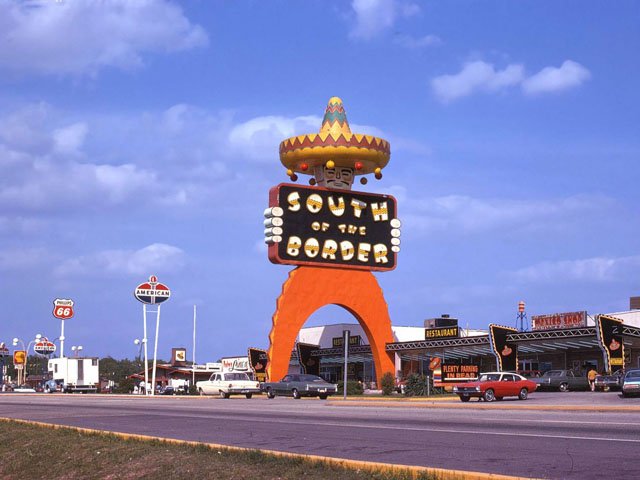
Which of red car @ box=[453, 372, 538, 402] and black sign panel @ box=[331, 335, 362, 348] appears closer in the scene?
red car @ box=[453, 372, 538, 402]

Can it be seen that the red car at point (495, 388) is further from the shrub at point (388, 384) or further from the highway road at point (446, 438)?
the shrub at point (388, 384)

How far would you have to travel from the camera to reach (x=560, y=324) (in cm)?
6681

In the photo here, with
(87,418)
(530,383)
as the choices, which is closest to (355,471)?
(87,418)

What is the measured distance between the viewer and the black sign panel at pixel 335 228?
59.1 m

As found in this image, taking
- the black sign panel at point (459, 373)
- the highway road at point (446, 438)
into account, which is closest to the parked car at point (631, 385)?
the highway road at point (446, 438)

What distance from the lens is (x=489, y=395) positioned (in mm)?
39125

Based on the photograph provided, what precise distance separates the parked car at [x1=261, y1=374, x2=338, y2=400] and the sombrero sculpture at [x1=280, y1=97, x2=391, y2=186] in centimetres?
1603

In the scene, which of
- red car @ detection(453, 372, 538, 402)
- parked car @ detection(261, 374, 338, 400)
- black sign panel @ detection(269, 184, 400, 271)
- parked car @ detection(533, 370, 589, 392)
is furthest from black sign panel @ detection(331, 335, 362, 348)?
red car @ detection(453, 372, 538, 402)

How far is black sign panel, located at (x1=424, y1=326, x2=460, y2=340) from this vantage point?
227 feet

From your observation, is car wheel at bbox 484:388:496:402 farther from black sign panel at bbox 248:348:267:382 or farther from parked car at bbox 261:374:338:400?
black sign panel at bbox 248:348:267:382

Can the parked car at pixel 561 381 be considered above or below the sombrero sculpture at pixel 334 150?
below

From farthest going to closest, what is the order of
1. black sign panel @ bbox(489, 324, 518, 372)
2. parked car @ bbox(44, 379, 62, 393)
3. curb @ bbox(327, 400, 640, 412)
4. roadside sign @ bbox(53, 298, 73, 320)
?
roadside sign @ bbox(53, 298, 73, 320) < parked car @ bbox(44, 379, 62, 393) < black sign panel @ bbox(489, 324, 518, 372) < curb @ bbox(327, 400, 640, 412)

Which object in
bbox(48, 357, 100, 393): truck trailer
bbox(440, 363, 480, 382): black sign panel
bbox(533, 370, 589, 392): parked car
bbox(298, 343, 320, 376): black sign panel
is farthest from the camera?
bbox(48, 357, 100, 393): truck trailer

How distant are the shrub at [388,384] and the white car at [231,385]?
26.8 ft
